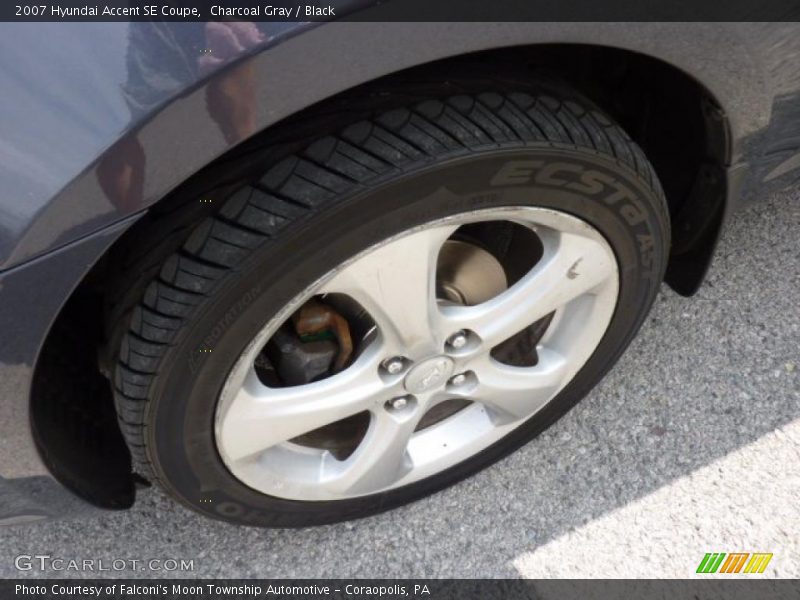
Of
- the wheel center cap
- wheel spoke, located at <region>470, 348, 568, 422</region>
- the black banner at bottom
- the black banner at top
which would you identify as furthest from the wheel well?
the wheel center cap

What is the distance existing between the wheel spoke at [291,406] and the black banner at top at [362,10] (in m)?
0.63

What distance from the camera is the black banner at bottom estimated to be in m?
1.74

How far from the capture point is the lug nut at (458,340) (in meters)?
1.54

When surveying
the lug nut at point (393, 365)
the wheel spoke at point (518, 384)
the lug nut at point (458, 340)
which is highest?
the lug nut at point (393, 365)

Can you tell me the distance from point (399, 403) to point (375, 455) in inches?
5.1

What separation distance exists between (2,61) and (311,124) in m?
0.41

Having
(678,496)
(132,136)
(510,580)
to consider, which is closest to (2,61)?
(132,136)

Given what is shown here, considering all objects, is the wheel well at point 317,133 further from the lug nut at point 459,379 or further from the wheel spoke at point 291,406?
the lug nut at point 459,379

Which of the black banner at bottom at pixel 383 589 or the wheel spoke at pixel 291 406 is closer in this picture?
the wheel spoke at pixel 291 406

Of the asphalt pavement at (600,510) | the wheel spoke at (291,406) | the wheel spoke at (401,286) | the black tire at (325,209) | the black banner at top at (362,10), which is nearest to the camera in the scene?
the black banner at top at (362,10)

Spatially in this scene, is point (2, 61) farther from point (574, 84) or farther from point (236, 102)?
point (574, 84)

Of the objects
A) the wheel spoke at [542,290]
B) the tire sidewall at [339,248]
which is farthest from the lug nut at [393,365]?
the tire sidewall at [339,248]

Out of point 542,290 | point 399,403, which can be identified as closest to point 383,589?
point 399,403

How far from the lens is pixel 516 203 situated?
1.34 meters
